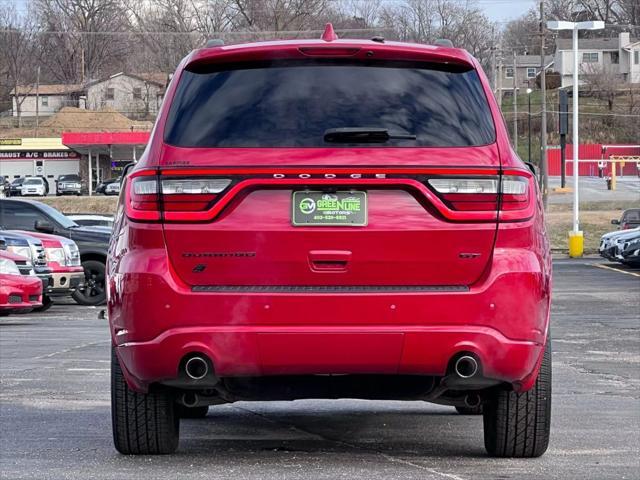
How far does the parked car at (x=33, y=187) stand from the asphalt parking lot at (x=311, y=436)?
245ft

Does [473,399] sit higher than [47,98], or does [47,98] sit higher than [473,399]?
[47,98]

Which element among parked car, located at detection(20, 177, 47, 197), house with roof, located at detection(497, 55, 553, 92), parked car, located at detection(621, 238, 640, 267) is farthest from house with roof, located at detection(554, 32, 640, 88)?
parked car, located at detection(621, 238, 640, 267)

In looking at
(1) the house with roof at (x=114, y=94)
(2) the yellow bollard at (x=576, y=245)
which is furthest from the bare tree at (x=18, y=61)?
(2) the yellow bollard at (x=576, y=245)

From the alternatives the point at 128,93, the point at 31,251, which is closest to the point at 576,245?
the point at 31,251

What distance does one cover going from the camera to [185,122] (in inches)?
245

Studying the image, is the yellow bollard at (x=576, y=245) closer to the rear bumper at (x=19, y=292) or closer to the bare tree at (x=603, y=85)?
the rear bumper at (x=19, y=292)

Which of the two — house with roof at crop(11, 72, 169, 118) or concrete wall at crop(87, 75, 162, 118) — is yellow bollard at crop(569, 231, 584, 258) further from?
concrete wall at crop(87, 75, 162, 118)

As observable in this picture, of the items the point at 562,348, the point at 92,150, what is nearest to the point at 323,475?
the point at 562,348

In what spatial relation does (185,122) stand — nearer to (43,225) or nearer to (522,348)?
(522,348)

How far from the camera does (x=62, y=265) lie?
20922 mm

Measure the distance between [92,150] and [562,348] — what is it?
86.7 meters

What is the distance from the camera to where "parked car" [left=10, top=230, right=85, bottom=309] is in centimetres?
2075

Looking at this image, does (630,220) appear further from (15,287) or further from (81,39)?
(81,39)

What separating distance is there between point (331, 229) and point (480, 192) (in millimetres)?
692
